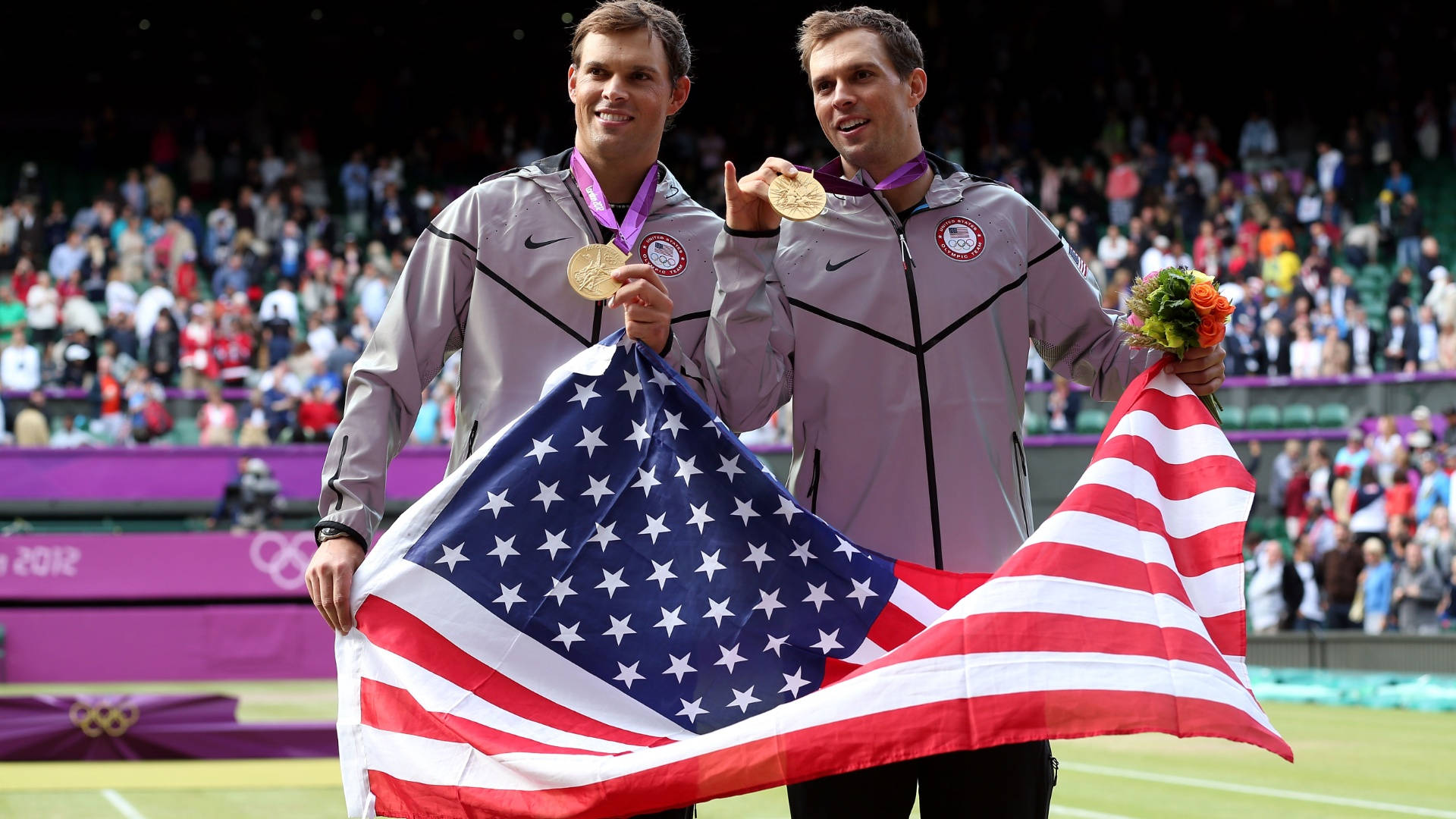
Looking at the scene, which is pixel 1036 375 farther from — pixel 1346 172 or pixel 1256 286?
pixel 1346 172

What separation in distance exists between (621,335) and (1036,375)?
56.1ft

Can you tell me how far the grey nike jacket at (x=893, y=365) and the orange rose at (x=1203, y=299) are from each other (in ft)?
0.77

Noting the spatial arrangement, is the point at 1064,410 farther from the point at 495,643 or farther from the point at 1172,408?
the point at 495,643

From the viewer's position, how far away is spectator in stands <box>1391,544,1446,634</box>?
15375 millimetres

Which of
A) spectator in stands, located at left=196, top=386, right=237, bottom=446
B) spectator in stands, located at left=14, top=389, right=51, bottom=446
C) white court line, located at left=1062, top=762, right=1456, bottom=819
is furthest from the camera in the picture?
spectator in stands, located at left=196, top=386, right=237, bottom=446

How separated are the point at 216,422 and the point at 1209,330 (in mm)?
16211

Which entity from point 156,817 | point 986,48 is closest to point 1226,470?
point 156,817

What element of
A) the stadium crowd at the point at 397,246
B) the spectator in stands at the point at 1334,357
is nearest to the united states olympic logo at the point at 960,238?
the stadium crowd at the point at 397,246

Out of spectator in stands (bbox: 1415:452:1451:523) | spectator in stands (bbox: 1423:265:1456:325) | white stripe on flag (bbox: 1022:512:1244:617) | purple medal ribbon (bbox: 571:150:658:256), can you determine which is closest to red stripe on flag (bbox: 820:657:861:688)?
white stripe on flag (bbox: 1022:512:1244:617)

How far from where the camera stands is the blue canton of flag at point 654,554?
11.6 feet

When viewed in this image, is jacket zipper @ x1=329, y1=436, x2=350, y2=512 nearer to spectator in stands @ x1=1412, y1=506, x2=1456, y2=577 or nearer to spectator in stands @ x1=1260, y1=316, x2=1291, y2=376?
spectator in stands @ x1=1412, y1=506, x2=1456, y2=577

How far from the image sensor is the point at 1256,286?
68.1ft

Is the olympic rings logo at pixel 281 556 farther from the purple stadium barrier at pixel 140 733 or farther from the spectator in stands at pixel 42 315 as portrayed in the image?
the purple stadium barrier at pixel 140 733

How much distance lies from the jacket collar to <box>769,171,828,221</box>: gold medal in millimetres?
369
